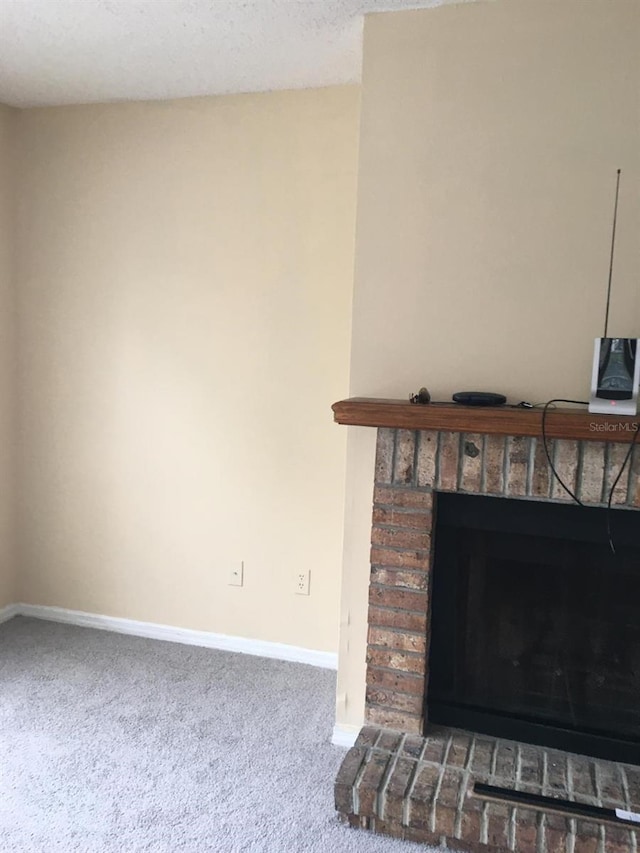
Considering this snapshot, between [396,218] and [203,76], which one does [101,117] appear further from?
[396,218]

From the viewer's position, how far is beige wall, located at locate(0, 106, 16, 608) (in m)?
3.04

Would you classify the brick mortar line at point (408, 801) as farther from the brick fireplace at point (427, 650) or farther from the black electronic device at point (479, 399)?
the black electronic device at point (479, 399)

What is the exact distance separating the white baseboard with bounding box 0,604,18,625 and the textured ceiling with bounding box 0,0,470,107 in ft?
7.43

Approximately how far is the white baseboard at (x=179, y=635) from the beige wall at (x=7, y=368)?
0.62ft

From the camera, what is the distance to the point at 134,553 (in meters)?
3.11

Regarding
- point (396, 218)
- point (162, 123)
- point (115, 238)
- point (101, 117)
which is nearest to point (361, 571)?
point (396, 218)

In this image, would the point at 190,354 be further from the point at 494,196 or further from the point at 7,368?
the point at 494,196

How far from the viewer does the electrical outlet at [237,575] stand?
2.96 meters

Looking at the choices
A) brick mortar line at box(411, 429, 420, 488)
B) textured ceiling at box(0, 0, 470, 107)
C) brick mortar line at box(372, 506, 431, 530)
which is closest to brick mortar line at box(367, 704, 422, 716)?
brick mortar line at box(372, 506, 431, 530)

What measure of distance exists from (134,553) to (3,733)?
93cm

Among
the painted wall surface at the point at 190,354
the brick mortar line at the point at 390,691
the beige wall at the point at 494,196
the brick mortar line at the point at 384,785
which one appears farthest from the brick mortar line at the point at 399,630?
the painted wall surface at the point at 190,354

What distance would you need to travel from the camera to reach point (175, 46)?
90.7 inches
